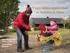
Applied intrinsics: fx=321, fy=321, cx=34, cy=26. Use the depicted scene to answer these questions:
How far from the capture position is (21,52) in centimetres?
1209

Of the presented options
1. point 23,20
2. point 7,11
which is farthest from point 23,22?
point 7,11

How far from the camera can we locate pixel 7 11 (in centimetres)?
5841

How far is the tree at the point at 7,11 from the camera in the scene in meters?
56.1

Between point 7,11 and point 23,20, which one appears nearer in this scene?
point 23,20

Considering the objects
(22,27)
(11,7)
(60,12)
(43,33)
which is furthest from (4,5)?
(22,27)

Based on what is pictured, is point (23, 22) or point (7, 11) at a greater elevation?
point (23, 22)

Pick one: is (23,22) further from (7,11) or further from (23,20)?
(7,11)

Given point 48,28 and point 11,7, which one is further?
point 11,7

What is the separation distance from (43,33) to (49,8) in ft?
71.8

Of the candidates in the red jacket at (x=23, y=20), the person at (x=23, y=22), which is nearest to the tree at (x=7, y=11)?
the person at (x=23, y=22)

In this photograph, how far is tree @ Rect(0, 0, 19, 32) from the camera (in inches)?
2210

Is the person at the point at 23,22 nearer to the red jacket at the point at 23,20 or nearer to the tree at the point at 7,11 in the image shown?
the red jacket at the point at 23,20

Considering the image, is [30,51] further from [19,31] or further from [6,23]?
[6,23]

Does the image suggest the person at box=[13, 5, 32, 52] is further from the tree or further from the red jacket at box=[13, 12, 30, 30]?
the tree
